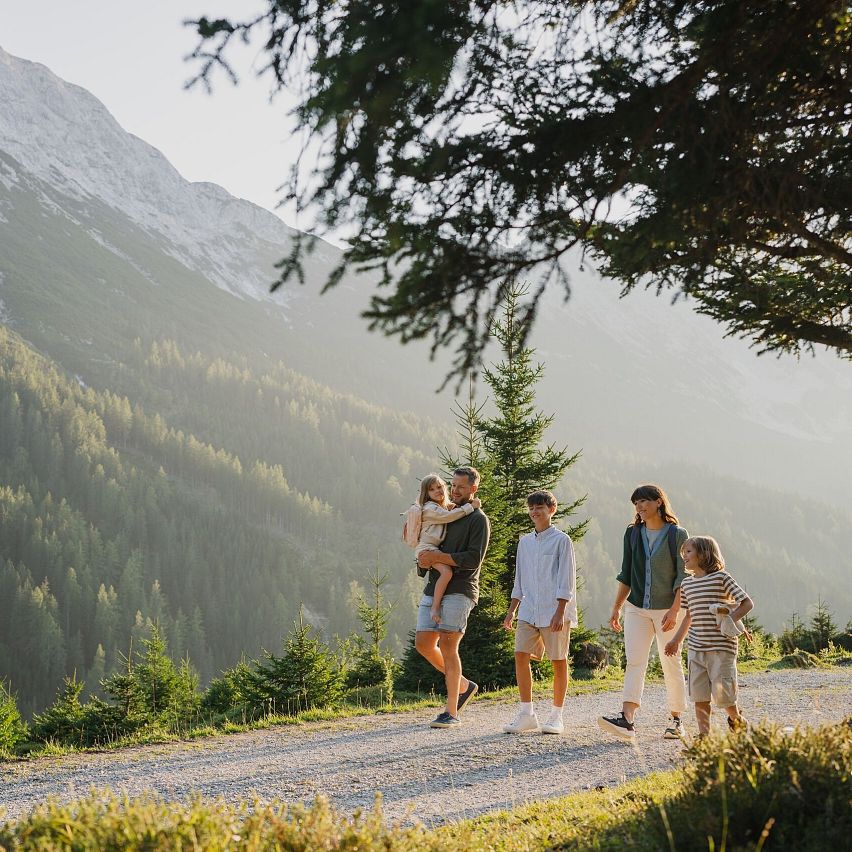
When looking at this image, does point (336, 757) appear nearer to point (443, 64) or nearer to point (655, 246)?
point (655, 246)

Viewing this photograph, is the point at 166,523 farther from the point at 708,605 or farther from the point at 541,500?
the point at 708,605

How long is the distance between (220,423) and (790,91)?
193487 mm

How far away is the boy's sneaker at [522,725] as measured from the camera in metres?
6.91

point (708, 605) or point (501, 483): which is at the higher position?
point (501, 483)

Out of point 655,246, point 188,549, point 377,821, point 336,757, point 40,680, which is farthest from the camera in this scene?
point 188,549

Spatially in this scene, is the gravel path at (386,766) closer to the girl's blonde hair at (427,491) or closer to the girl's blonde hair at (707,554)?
the girl's blonde hair at (707,554)

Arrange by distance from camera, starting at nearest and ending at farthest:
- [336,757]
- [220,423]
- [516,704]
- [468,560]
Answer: [336,757] → [468,560] → [516,704] → [220,423]

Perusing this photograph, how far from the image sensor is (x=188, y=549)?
126 m

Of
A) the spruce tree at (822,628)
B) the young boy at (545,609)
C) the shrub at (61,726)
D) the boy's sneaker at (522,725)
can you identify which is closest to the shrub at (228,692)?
the shrub at (61,726)

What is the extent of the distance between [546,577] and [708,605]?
1.55 meters

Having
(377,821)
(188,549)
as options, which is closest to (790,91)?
→ (377,821)

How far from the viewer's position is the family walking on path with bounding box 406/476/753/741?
19.1ft

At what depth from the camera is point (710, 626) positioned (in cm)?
579

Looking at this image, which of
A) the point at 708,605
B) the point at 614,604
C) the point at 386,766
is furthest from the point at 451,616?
the point at 708,605
